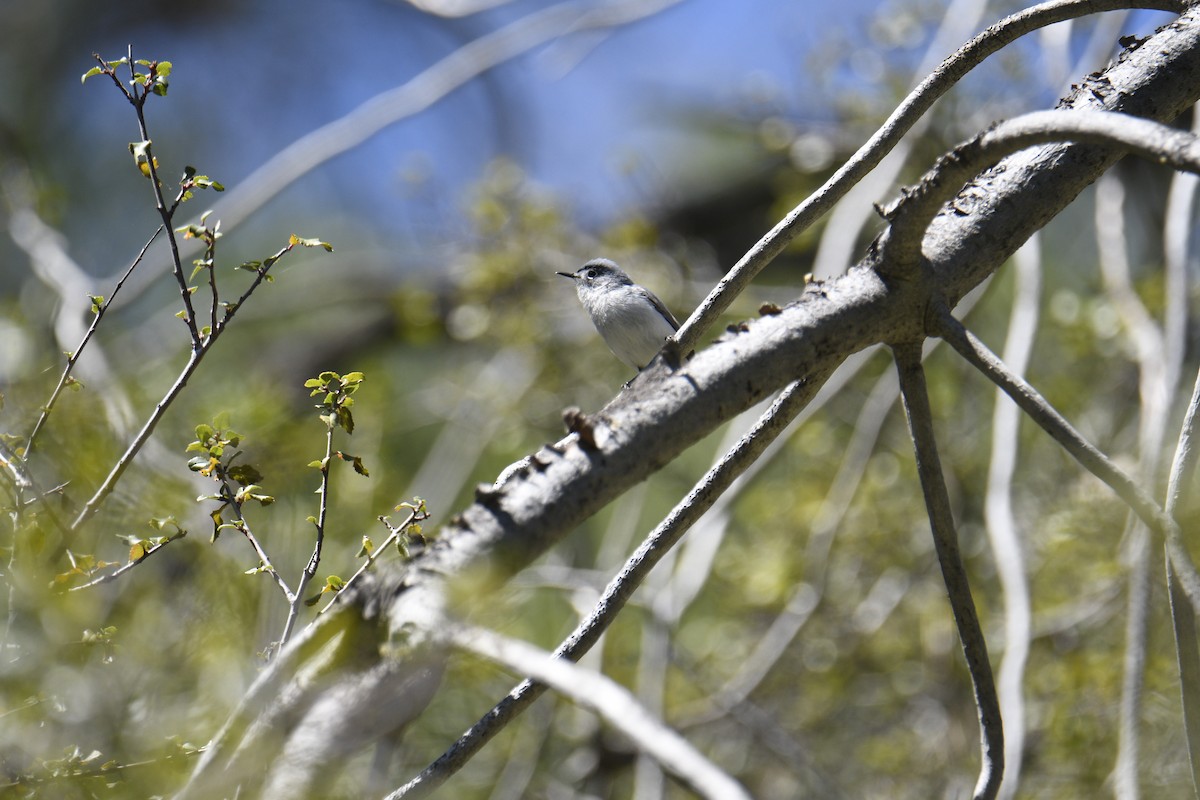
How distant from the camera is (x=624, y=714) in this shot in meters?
0.68

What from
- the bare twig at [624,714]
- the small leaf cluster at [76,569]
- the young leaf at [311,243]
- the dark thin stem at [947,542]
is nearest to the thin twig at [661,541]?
the dark thin stem at [947,542]

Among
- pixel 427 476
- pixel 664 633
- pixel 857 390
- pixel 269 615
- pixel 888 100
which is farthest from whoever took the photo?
pixel 857 390

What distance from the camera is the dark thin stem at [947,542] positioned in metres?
1.03

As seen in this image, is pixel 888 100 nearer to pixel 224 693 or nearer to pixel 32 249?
pixel 32 249

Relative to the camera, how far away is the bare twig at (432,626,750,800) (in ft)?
2.21

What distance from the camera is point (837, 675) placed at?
3.80m

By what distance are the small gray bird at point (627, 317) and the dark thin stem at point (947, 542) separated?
209 centimetres

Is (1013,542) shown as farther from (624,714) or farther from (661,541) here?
(624,714)

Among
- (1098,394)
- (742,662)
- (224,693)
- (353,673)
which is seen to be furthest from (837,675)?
(353,673)

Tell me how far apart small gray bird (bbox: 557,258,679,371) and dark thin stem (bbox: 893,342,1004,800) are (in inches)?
82.4

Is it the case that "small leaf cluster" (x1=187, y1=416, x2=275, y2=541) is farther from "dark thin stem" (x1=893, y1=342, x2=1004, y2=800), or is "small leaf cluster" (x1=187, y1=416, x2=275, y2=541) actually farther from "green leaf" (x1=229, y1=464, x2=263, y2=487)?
"dark thin stem" (x1=893, y1=342, x2=1004, y2=800)

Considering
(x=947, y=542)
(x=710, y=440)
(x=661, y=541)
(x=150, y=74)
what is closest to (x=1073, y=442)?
(x=947, y=542)

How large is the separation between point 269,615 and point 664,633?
1405 mm

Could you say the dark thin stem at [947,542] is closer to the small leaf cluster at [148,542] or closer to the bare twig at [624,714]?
the bare twig at [624,714]
